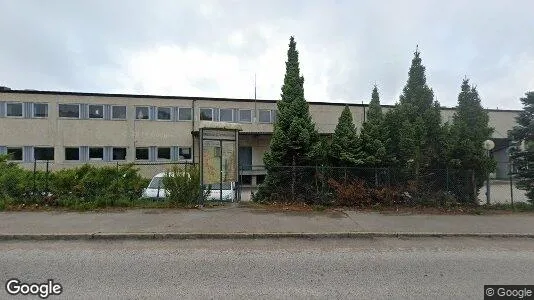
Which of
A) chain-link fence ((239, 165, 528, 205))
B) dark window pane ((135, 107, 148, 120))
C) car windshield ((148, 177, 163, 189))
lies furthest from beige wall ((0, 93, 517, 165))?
chain-link fence ((239, 165, 528, 205))

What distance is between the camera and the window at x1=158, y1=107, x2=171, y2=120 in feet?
80.4

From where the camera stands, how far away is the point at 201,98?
2494 centimetres

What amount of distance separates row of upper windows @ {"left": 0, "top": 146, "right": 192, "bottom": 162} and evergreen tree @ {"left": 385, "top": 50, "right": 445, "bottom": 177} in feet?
56.2

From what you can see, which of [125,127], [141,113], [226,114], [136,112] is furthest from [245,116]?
[125,127]

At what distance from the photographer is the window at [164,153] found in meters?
24.4

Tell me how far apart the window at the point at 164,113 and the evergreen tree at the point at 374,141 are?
56.3 feet

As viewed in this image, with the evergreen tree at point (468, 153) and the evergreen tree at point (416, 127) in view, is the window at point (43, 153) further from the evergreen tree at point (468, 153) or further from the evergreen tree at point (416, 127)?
the evergreen tree at point (468, 153)

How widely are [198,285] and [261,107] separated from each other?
22.2 meters

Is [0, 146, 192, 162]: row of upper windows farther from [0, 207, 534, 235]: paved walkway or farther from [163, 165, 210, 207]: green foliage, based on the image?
[0, 207, 534, 235]: paved walkway

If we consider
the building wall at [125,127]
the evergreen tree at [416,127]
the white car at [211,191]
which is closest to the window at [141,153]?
the building wall at [125,127]

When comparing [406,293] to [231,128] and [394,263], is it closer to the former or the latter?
[394,263]

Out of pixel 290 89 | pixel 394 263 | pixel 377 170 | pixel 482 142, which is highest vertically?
pixel 290 89

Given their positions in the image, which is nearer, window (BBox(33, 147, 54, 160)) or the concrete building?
the concrete building

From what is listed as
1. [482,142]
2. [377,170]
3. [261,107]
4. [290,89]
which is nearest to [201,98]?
[261,107]
